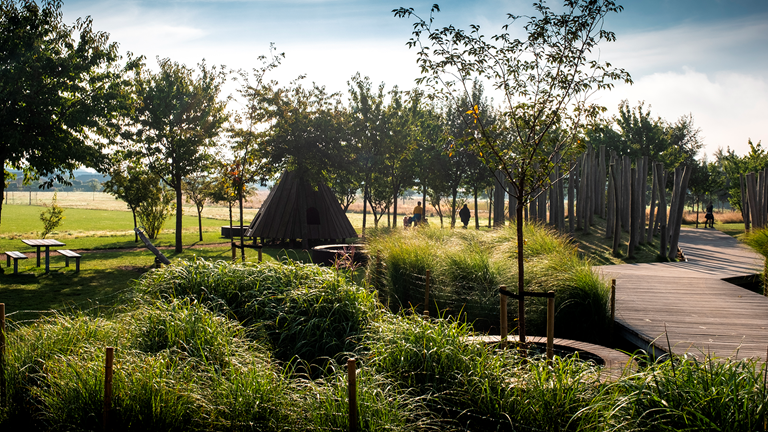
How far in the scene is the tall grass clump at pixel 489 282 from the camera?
6336 mm

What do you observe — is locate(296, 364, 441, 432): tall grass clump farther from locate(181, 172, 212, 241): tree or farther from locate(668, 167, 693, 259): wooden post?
locate(181, 172, 212, 241): tree

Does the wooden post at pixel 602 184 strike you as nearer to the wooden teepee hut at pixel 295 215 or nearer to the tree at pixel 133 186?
the wooden teepee hut at pixel 295 215

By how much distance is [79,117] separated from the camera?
11.6 meters

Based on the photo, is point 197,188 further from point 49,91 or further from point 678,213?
point 678,213

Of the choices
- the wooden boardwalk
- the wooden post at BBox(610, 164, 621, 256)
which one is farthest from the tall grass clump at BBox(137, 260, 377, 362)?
the wooden post at BBox(610, 164, 621, 256)

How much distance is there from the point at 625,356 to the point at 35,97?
13158 millimetres

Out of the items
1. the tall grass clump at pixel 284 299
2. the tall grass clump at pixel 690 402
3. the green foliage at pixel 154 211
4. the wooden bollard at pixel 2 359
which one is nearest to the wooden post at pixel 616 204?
the tall grass clump at pixel 284 299

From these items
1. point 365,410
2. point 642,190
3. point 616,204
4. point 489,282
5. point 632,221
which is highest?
point 642,190

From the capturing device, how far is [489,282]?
6875 millimetres

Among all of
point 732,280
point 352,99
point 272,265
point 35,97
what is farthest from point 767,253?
point 352,99

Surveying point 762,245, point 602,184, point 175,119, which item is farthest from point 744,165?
point 175,119

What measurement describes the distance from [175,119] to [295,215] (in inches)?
218

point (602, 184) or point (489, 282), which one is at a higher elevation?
point (602, 184)

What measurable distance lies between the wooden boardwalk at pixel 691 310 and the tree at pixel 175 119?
13.7 m
